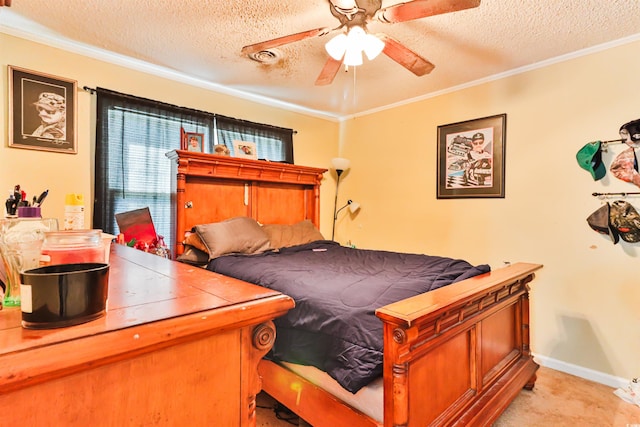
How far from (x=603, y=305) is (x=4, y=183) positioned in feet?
14.3

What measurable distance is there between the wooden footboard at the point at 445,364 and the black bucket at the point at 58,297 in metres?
0.95

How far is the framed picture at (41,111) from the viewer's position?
2312mm

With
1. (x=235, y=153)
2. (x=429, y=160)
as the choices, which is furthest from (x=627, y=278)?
(x=235, y=153)

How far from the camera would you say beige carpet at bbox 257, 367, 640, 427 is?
1883mm

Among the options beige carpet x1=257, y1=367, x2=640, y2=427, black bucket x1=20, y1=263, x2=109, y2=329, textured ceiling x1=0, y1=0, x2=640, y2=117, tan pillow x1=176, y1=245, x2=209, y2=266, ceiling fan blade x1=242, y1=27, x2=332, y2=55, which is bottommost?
beige carpet x1=257, y1=367, x2=640, y2=427

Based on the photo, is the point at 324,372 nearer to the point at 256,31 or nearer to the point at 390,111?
the point at 256,31

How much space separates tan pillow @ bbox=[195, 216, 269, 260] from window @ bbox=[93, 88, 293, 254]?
411 millimetres

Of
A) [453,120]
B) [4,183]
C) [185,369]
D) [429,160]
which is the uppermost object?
[453,120]

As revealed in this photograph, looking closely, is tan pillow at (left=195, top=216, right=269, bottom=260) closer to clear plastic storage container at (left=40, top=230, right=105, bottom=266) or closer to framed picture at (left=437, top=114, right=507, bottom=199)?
framed picture at (left=437, top=114, right=507, bottom=199)

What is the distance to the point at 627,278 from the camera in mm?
2301

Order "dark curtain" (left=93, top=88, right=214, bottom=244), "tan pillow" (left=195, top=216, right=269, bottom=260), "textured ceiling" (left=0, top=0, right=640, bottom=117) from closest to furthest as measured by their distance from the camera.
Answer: "textured ceiling" (left=0, top=0, right=640, bottom=117) → "dark curtain" (left=93, top=88, right=214, bottom=244) → "tan pillow" (left=195, top=216, right=269, bottom=260)

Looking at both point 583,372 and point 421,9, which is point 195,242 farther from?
point 583,372

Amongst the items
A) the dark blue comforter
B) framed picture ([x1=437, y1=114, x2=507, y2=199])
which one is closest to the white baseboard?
the dark blue comforter

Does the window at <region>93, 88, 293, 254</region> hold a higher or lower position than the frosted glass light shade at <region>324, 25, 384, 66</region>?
lower
